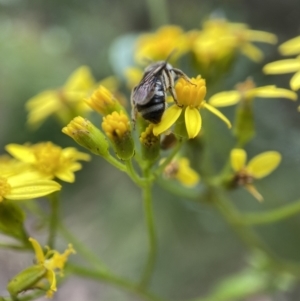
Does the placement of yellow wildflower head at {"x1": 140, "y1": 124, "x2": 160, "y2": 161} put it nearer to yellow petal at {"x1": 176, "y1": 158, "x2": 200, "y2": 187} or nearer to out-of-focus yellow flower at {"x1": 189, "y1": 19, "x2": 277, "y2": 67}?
yellow petal at {"x1": 176, "y1": 158, "x2": 200, "y2": 187}

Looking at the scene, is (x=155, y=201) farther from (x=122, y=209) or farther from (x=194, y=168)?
(x=194, y=168)

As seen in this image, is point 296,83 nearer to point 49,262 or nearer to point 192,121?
point 192,121

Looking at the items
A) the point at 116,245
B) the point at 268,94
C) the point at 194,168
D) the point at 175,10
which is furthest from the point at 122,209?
the point at 268,94

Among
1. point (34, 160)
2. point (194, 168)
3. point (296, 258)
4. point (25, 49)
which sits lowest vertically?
point (34, 160)

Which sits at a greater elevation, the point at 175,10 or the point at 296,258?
the point at 175,10

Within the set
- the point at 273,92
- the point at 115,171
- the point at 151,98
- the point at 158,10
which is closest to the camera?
the point at 151,98

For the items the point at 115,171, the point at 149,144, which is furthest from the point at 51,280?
the point at 115,171

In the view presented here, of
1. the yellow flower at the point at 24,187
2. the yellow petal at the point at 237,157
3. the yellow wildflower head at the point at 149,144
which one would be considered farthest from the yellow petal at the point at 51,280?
the yellow petal at the point at 237,157
